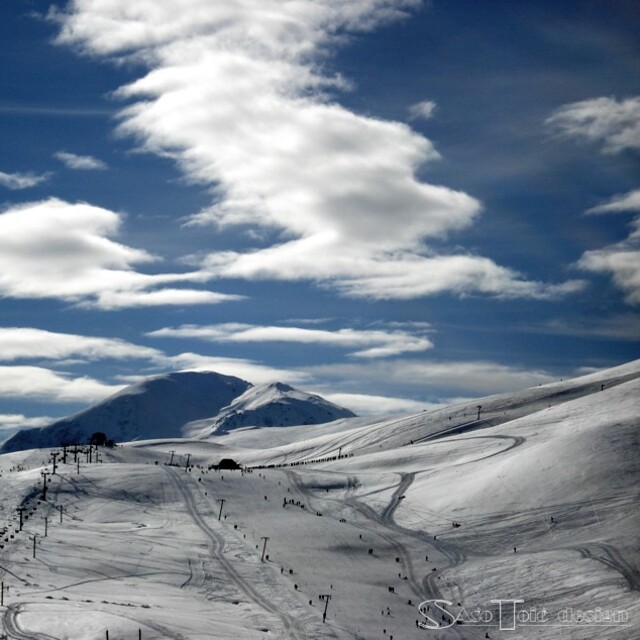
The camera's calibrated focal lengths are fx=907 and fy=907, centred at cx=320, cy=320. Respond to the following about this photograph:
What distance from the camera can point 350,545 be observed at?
78.8 m

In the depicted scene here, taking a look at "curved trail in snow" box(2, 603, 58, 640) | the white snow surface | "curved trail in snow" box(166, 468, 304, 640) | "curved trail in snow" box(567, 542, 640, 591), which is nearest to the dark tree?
the white snow surface

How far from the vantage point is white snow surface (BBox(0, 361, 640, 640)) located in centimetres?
5903

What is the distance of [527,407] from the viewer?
519ft

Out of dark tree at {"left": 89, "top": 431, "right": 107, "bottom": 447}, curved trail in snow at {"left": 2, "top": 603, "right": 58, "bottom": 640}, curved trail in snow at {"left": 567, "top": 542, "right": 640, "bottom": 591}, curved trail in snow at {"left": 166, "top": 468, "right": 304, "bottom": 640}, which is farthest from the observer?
dark tree at {"left": 89, "top": 431, "right": 107, "bottom": 447}

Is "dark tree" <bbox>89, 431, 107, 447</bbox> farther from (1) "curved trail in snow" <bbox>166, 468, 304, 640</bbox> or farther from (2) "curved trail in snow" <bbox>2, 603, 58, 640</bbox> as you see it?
(2) "curved trail in snow" <bbox>2, 603, 58, 640</bbox>

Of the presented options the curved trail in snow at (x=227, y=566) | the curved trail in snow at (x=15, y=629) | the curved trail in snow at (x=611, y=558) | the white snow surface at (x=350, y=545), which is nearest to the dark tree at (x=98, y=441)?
the white snow surface at (x=350, y=545)

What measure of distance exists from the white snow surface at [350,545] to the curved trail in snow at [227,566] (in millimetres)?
206

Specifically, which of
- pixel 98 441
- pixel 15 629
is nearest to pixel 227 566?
pixel 15 629

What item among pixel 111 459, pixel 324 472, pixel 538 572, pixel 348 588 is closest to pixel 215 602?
pixel 348 588

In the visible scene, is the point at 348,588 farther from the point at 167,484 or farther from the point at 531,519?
the point at 167,484

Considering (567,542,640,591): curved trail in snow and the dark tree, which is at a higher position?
the dark tree

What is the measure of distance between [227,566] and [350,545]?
12.9 m

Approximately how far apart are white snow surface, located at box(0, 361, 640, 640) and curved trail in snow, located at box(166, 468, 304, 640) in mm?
206

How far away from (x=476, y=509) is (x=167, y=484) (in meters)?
33.2
